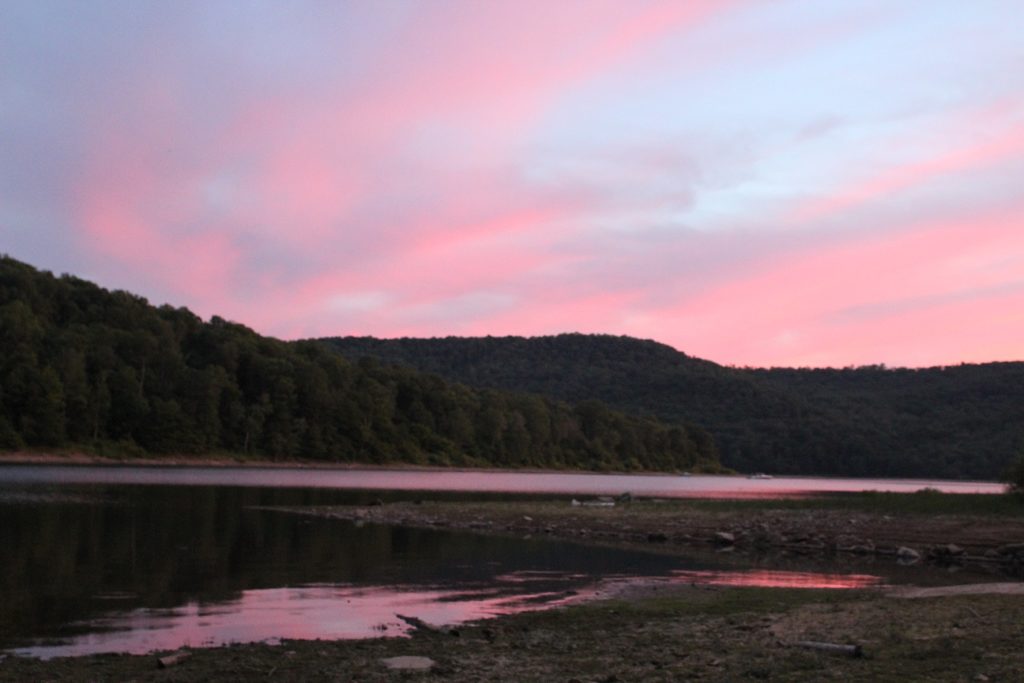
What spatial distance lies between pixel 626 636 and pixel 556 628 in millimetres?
1437

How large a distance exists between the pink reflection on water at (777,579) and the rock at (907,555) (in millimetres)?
5396

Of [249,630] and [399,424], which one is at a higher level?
[399,424]

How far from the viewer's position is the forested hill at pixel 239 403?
108m

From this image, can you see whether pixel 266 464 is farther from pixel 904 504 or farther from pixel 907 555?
pixel 907 555

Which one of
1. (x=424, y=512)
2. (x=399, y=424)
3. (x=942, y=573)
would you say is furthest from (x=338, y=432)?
(x=942, y=573)

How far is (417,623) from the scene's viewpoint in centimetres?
1775

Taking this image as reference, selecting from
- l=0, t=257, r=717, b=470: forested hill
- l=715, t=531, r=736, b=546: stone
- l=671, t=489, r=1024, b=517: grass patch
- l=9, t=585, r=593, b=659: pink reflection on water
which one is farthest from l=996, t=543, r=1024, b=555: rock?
l=0, t=257, r=717, b=470: forested hill

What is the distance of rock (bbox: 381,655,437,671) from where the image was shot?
13547mm

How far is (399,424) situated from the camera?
162 metres

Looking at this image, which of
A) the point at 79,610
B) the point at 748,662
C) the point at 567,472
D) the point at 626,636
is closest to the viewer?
the point at 748,662

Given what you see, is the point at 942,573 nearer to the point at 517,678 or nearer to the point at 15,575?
the point at 517,678

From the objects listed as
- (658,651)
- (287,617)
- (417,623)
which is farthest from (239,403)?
(658,651)

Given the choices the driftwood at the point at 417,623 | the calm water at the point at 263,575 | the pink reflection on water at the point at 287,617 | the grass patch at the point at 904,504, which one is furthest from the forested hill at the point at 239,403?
the driftwood at the point at 417,623

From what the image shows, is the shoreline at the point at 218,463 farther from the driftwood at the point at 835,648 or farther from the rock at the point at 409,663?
the driftwood at the point at 835,648
